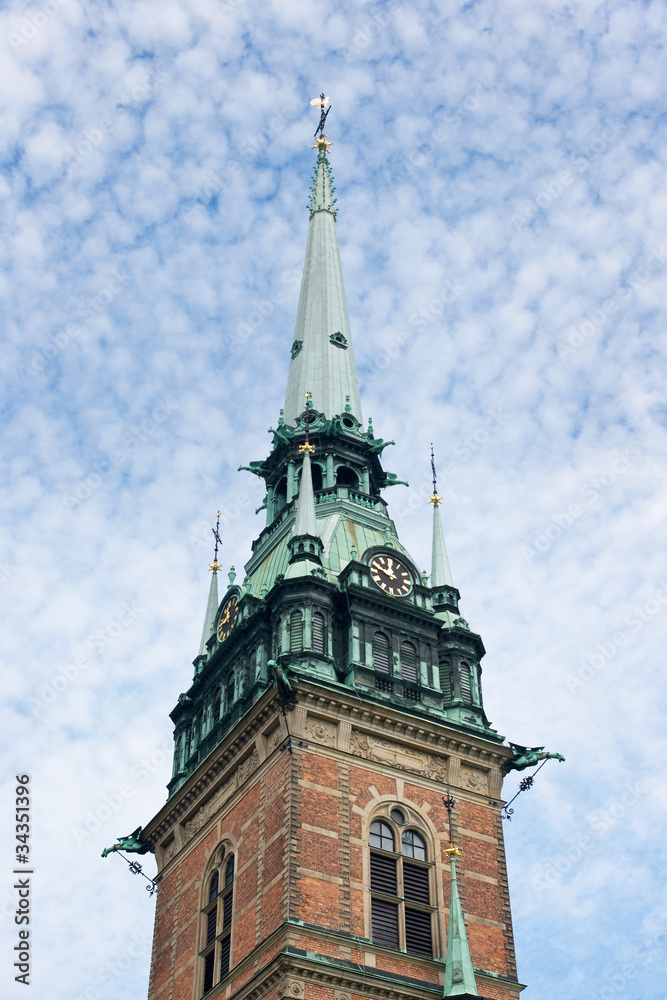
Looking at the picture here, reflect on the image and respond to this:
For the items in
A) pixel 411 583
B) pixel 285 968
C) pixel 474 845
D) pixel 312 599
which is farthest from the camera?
pixel 411 583

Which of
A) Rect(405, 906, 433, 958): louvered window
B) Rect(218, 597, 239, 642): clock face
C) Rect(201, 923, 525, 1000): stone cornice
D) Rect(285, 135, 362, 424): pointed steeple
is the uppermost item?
Rect(285, 135, 362, 424): pointed steeple

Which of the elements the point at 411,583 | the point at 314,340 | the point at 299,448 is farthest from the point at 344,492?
the point at 314,340

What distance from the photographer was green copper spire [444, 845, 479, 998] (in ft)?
146

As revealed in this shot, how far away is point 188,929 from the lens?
51750 mm

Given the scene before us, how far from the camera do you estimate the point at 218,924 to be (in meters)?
49.9

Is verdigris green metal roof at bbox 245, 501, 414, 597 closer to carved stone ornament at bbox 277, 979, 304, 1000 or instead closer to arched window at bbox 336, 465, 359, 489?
arched window at bbox 336, 465, 359, 489

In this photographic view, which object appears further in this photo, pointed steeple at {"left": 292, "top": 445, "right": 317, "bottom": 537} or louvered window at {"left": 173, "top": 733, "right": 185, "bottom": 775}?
pointed steeple at {"left": 292, "top": 445, "right": 317, "bottom": 537}

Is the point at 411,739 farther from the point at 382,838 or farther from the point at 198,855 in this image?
the point at 198,855

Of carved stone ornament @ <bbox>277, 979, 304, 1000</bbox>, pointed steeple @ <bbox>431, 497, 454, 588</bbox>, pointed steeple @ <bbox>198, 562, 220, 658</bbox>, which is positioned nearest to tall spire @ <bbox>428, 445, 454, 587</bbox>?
pointed steeple @ <bbox>431, 497, 454, 588</bbox>

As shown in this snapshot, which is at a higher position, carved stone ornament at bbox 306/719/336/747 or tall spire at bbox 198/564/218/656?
tall spire at bbox 198/564/218/656

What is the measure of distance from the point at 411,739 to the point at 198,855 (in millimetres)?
9256

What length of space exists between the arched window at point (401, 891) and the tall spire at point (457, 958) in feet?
4.25

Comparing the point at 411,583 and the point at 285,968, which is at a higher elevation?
the point at 411,583

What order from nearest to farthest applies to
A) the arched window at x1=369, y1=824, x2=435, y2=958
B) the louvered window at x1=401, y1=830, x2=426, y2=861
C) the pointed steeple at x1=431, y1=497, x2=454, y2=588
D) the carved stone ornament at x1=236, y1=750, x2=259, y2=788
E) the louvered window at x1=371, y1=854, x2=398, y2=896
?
1. the arched window at x1=369, y1=824, x2=435, y2=958
2. the louvered window at x1=371, y1=854, x2=398, y2=896
3. the louvered window at x1=401, y1=830, x2=426, y2=861
4. the carved stone ornament at x1=236, y1=750, x2=259, y2=788
5. the pointed steeple at x1=431, y1=497, x2=454, y2=588
